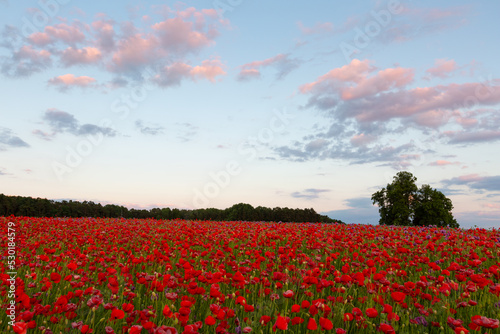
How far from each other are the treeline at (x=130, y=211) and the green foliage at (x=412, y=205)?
48.7 ft

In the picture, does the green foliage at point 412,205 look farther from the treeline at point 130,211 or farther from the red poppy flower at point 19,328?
the red poppy flower at point 19,328

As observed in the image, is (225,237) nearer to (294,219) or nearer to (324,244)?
(324,244)

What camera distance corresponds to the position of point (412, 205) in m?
52.2

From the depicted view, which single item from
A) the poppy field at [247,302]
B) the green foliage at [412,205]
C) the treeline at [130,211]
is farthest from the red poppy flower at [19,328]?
the green foliage at [412,205]

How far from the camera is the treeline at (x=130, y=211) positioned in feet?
105

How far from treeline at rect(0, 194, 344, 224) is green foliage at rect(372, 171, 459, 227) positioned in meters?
14.8

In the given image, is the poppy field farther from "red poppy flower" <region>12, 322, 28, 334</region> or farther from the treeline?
the treeline

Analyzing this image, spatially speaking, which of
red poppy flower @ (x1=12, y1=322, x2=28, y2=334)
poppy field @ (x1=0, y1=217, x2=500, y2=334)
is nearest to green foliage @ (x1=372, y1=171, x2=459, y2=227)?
poppy field @ (x1=0, y1=217, x2=500, y2=334)

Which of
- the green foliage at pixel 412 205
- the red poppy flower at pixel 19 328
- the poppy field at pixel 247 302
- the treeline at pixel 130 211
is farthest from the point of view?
the green foliage at pixel 412 205

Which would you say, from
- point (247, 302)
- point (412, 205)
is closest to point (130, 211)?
point (247, 302)

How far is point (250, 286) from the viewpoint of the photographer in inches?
257

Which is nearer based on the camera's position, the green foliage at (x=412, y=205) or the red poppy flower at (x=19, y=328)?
the red poppy flower at (x=19, y=328)

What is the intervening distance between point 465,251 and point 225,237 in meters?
7.74

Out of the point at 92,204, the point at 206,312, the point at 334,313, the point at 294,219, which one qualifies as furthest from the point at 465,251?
the point at 92,204
